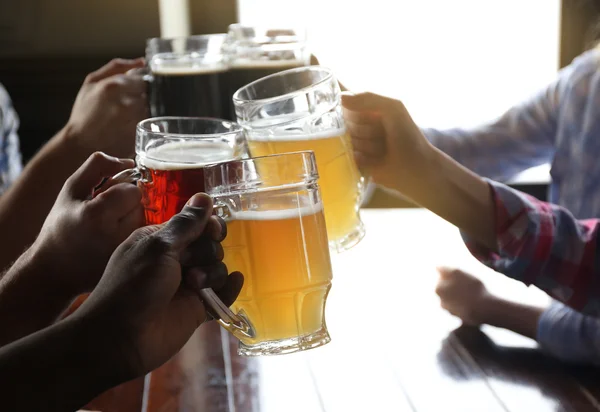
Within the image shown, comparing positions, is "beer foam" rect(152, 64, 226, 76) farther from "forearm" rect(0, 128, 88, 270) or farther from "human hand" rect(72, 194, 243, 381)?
"human hand" rect(72, 194, 243, 381)

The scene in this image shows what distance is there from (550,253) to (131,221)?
73cm

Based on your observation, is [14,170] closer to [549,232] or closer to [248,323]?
[549,232]

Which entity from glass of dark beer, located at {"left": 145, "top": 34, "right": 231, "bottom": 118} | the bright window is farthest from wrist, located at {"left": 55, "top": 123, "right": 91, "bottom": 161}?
the bright window

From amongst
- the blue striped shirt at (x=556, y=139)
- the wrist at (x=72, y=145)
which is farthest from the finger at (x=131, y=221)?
the blue striped shirt at (x=556, y=139)

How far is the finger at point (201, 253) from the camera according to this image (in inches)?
24.7

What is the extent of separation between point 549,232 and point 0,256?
0.95 metres

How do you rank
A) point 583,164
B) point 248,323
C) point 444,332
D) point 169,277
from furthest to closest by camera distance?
point 583,164 < point 444,332 < point 248,323 < point 169,277

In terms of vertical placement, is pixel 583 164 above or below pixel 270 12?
below

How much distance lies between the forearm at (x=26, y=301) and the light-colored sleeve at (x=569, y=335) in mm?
666

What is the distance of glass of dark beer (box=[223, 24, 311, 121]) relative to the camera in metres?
1.01

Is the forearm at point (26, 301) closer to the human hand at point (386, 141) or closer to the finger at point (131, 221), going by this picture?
the finger at point (131, 221)

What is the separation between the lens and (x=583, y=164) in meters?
1.63

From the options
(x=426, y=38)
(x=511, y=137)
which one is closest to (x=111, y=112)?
(x=511, y=137)

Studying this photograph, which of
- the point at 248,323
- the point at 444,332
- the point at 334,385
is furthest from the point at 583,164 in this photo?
the point at 248,323
